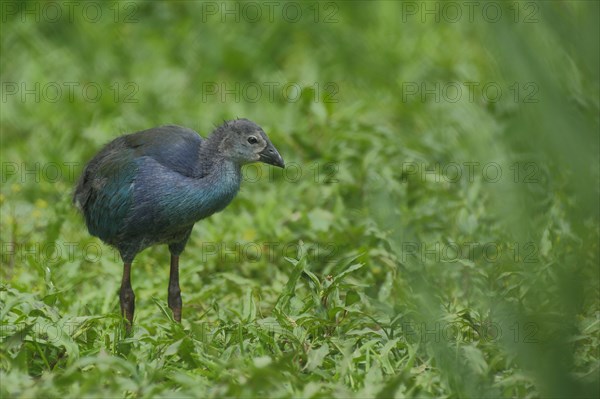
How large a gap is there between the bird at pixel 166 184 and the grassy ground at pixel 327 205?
38 cm

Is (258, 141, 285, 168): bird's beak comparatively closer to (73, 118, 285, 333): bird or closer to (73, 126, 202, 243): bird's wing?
(73, 118, 285, 333): bird

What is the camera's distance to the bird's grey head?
5.38m

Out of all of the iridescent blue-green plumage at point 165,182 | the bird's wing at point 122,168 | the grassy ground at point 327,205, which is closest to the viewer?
the grassy ground at point 327,205

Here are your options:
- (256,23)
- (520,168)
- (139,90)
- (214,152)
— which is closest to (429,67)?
(256,23)

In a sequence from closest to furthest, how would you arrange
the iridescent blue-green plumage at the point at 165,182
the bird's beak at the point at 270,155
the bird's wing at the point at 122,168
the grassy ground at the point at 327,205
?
the grassy ground at the point at 327,205 → the iridescent blue-green plumage at the point at 165,182 → the bird's wing at the point at 122,168 → the bird's beak at the point at 270,155

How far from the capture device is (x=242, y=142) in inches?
213

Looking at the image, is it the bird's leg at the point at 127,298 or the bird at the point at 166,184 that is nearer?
the bird at the point at 166,184

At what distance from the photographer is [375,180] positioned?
6730 mm

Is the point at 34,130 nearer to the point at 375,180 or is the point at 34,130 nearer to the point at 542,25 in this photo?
the point at 375,180

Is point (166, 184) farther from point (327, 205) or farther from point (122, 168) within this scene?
point (327, 205)

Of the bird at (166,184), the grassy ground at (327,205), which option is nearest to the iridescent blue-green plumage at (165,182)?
the bird at (166,184)

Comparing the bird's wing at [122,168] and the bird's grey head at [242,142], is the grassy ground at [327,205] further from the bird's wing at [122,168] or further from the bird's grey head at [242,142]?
the bird's grey head at [242,142]

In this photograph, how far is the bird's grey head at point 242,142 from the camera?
17.6 ft

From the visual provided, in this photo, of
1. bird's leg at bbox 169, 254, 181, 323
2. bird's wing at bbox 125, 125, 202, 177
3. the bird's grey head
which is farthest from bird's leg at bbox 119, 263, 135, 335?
the bird's grey head
